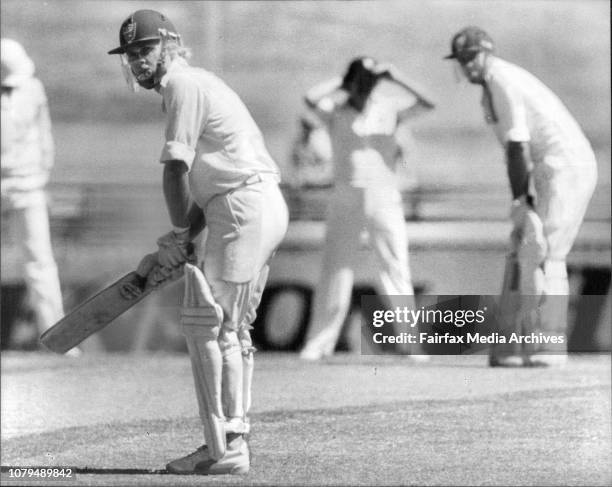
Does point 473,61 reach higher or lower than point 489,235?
higher

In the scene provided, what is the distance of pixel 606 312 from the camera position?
28.6 feet

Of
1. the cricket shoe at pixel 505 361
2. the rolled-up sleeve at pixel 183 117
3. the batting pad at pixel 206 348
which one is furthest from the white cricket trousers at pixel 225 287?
the cricket shoe at pixel 505 361

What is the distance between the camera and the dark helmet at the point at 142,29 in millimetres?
5594

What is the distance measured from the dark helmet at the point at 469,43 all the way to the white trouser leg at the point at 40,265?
2231 mm

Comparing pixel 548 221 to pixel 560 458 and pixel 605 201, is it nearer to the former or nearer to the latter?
pixel 605 201

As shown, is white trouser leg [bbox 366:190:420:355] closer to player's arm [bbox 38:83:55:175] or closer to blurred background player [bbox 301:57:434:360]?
blurred background player [bbox 301:57:434:360]

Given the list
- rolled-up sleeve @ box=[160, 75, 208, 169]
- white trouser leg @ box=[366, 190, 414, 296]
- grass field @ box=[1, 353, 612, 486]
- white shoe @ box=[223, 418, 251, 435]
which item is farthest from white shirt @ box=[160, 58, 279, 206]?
white trouser leg @ box=[366, 190, 414, 296]

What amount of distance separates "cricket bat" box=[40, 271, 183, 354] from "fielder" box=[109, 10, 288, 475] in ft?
0.58

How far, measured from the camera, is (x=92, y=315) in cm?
590

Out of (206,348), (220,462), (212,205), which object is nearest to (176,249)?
(212,205)

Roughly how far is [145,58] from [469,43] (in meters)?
2.88

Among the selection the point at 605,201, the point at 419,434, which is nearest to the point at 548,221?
the point at 605,201

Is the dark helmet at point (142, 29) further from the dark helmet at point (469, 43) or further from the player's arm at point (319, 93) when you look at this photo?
the dark helmet at point (469, 43)

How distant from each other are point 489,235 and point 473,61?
89 cm
